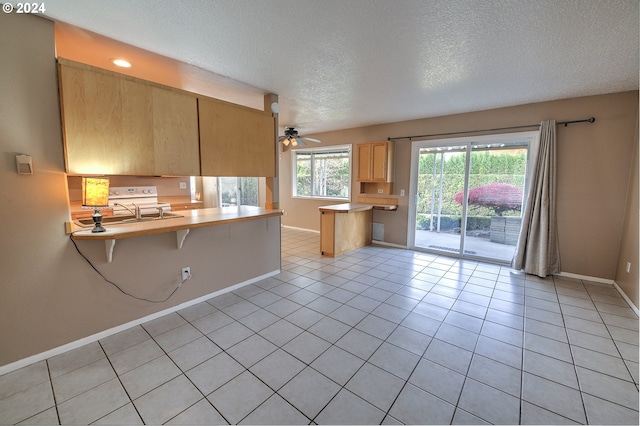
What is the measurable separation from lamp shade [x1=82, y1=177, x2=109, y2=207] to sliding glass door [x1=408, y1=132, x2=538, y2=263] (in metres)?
4.74

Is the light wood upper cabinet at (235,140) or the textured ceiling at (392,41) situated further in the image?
the light wood upper cabinet at (235,140)

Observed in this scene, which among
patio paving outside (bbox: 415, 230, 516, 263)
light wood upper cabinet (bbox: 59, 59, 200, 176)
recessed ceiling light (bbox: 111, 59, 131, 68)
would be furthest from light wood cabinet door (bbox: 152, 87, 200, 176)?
patio paving outside (bbox: 415, 230, 516, 263)

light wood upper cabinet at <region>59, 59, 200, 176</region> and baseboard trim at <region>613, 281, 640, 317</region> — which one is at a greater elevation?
light wood upper cabinet at <region>59, 59, 200, 176</region>

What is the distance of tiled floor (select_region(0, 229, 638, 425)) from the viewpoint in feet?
5.24

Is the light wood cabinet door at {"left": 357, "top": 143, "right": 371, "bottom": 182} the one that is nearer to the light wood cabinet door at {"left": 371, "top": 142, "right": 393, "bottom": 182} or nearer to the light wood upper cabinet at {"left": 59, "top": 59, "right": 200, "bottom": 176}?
the light wood cabinet door at {"left": 371, "top": 142, "right": 393, "bottom": 182}

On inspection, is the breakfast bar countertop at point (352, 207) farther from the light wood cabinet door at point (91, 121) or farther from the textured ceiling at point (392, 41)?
the light wood cabinet door at point (91, 121)

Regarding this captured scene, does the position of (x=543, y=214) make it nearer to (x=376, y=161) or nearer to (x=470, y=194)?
(x=470, y=194)

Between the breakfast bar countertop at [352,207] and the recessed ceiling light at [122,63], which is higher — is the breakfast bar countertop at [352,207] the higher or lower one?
the lower one

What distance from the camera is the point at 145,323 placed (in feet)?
8.34

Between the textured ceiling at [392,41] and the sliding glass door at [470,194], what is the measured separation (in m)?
1.04

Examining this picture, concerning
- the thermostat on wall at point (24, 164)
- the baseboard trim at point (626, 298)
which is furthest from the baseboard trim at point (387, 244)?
the thermostat on wall at point (24, 164)

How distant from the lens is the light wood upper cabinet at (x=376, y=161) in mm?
5184

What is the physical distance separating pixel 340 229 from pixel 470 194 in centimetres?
237

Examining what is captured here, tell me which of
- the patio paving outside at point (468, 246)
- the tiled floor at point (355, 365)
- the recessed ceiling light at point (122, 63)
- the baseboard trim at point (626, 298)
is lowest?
the tiled floor at point (355, 365)
